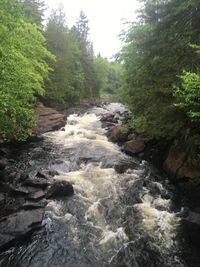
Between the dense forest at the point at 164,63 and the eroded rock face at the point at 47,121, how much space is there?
1047 centimetres

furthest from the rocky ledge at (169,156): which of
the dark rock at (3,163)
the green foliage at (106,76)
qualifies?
the green foliage at (106,76)

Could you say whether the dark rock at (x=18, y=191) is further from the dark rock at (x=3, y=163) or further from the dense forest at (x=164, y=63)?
the dense forest at (x=164, y=63)

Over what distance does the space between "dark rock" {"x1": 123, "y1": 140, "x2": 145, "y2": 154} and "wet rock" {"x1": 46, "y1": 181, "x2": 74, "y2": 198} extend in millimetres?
7877

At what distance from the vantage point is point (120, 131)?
24.5m

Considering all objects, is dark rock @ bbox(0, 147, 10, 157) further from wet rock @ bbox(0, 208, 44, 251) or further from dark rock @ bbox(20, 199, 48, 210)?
wet rock @ bbox(0, 208, 44, 251)

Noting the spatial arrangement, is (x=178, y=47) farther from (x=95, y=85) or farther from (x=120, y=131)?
(x=95, y=85)

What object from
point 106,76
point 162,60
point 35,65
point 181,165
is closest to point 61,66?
point 35,65

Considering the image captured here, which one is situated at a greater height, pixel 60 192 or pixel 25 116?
pixel 25 116

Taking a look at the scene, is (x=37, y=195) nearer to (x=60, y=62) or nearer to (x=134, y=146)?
(x=134, y=146)

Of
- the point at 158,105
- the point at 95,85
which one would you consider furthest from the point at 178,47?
the point at 95,85

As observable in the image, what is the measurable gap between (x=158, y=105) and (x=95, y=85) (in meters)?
46.1

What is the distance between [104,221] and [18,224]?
3346 millimetres

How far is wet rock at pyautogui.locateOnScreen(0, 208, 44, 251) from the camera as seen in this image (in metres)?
10.4

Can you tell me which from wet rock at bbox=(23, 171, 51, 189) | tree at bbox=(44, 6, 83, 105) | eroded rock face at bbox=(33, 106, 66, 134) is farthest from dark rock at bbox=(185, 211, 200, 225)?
tree at bbox=(44, 6, 83, 105)
